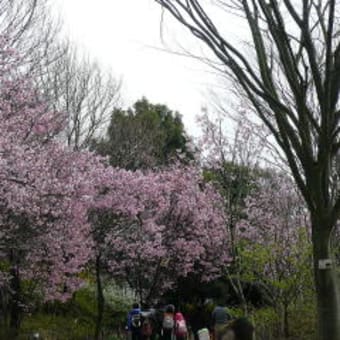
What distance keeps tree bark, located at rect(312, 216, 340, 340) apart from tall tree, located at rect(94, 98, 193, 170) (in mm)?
15629

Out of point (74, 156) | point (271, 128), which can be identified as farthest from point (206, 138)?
point (271, 128)

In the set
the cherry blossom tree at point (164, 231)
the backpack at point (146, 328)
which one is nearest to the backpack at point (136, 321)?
the backpack at point (146, 328)

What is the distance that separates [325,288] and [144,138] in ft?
73.9

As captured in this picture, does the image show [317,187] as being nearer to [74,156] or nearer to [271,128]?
[271,128]

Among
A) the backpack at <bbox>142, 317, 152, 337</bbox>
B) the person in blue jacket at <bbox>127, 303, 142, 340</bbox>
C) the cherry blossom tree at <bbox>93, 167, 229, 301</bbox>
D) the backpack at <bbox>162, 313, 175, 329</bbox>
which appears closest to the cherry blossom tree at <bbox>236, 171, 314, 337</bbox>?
the cherry blossom tree at <bbox>93, 167, 229, 301</bbox>

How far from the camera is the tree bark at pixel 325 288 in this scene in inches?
236

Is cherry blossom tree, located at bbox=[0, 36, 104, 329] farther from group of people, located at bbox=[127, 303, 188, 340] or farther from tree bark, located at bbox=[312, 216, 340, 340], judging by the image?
tree bark, located at bbox=[312, 216, 340, 340]

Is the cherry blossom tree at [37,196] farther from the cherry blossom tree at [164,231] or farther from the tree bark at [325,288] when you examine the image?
the tree bark at [325,288]

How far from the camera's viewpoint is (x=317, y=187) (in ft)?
20.4

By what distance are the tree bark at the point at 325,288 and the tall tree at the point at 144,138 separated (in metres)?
15.6

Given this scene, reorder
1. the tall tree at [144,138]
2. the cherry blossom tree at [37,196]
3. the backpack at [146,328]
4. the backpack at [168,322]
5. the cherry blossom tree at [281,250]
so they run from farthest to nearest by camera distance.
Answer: the tall tree at [144,138]
the backpack at [146,328]
the cherry blossom tree at [281,250]
the backpack at [168,322]
the cherry blossom tree at [37,196]

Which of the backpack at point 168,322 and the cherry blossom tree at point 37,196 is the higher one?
the cherry blossom tree at point 37,196

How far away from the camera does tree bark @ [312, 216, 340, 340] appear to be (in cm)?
598

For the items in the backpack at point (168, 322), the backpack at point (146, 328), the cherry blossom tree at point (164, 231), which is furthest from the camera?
the cherry blossom tree at point (164, 231)
